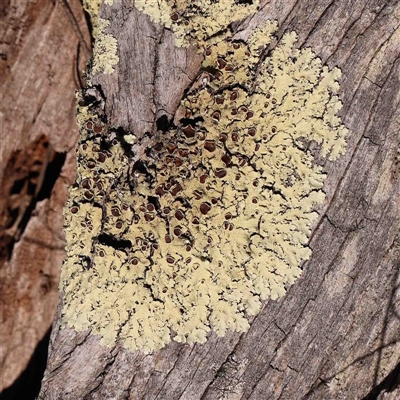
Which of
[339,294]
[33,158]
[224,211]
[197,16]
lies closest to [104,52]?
[197,16]

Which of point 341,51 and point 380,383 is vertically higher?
point 341,51

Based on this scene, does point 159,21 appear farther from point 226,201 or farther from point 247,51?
point 226,201

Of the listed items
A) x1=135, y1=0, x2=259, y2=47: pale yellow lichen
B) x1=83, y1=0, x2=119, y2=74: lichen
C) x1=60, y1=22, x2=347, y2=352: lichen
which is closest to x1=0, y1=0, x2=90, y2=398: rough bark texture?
Result: x1=83, y1=0, x2=119, y2=74: lichen

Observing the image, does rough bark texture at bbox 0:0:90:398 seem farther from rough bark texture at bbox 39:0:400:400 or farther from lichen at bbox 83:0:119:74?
rough bark texture at bbox 39:0:400:400

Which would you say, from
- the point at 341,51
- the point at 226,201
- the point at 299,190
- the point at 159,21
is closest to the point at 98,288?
the point at 226,201

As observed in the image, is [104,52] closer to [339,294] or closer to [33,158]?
[33,158]
